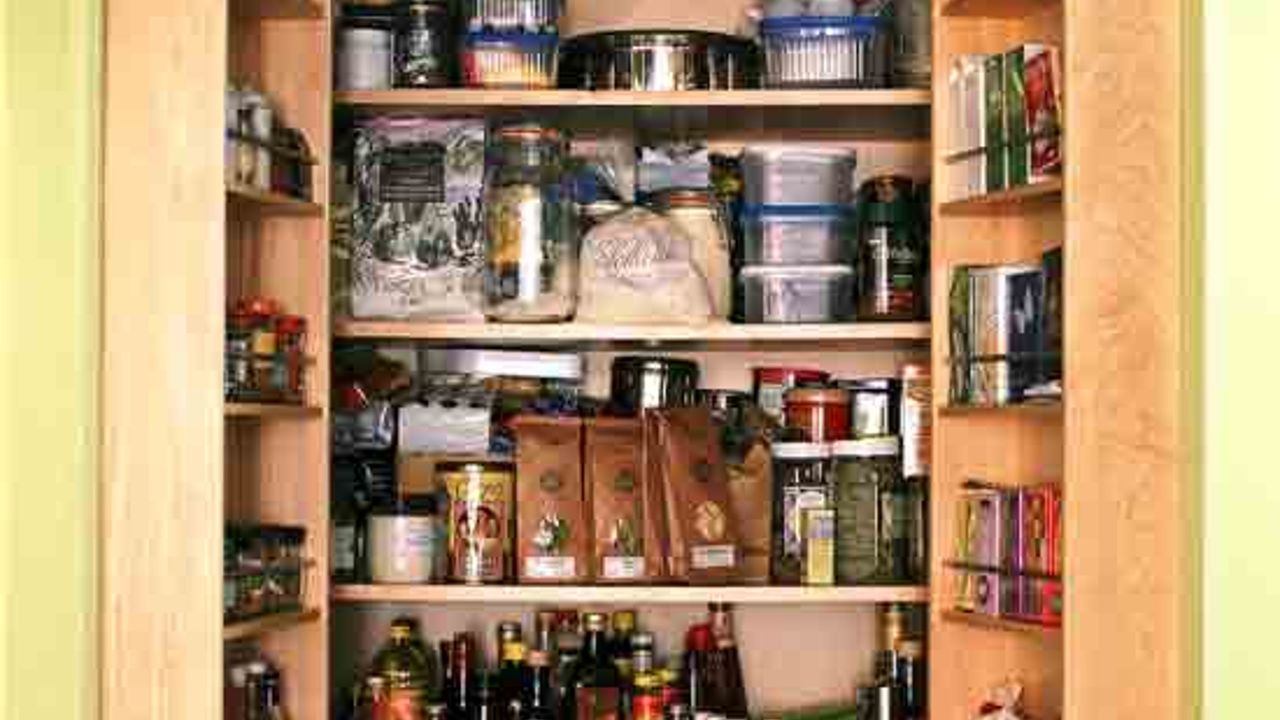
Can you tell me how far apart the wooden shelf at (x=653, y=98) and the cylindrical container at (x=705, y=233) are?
18 cm

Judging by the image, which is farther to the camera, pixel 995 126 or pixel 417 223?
pixel 417 223

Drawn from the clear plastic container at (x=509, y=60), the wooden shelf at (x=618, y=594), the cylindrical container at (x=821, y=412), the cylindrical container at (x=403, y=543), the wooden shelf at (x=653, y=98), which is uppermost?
the clear plastic container at (x=509, y=60)

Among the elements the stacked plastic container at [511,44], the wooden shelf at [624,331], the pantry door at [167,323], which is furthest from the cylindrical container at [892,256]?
the pantry door at [167,323]

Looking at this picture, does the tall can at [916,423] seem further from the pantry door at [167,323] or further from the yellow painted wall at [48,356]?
the yellow painted wall at [48,356]

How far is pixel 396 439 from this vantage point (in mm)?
3484

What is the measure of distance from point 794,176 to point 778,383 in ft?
1.29

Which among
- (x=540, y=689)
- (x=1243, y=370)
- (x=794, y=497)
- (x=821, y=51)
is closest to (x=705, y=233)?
(x=821, y=51)

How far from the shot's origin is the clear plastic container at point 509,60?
3.39m

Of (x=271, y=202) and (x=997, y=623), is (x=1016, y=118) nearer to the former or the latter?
(x=997, y=623)

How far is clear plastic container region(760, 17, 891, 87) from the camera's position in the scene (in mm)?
3383

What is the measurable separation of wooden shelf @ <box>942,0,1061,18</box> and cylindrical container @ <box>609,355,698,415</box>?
0.78 metres

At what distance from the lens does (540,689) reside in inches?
138

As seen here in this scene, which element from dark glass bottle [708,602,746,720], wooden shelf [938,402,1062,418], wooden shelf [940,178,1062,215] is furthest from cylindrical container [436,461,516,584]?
wooden shelf [940,178,1062,215]

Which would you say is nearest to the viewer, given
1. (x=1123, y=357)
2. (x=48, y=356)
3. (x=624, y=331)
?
(x=48, y=356)
